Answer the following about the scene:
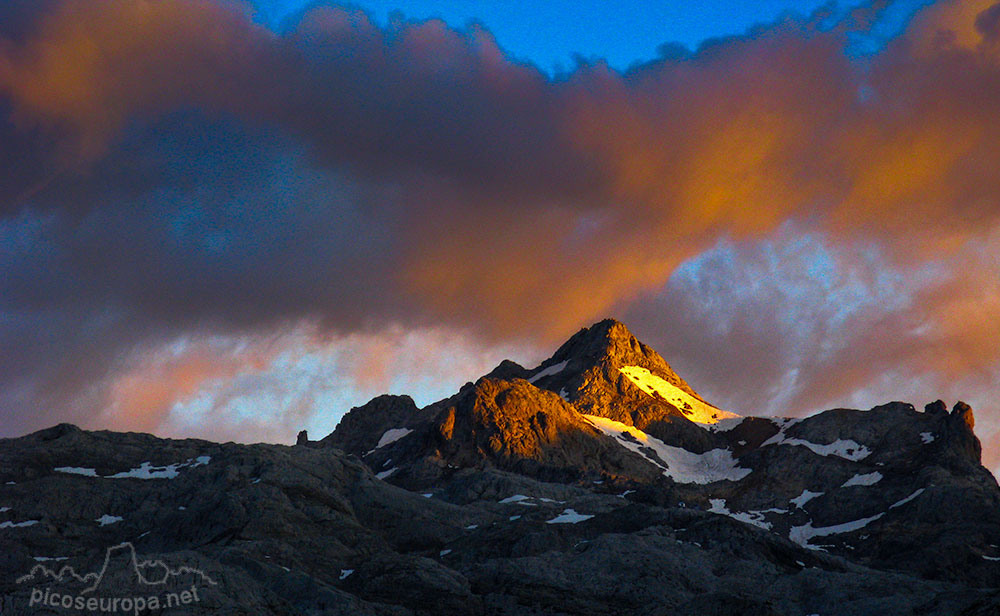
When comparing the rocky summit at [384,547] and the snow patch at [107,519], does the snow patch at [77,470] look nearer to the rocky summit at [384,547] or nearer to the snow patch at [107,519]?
the rocky summit at [384,547]

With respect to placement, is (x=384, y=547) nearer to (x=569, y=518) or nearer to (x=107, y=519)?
(x=569, y=518)

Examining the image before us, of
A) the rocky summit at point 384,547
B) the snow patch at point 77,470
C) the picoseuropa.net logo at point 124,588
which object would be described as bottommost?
the picoseuropa.net logo at point 124,588

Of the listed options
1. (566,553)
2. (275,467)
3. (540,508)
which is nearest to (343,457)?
(275,467)

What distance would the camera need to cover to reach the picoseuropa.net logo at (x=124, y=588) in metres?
90.6

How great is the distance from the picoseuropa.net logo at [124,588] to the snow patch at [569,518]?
6651 centimetres

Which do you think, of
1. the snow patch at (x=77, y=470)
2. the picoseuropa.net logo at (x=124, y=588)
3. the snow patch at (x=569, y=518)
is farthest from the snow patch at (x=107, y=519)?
the snow patch at (x=569, y=518)

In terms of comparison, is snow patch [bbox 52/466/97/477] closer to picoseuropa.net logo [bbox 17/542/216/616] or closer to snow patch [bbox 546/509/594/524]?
picoseuropa.net logo [bbox 17/542/216/616]

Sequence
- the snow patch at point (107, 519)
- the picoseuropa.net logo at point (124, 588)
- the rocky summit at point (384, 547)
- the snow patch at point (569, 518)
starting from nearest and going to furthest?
1. the picoseuropa.net logo at point (124, 588)
2. the rocky summit at point (384, 547)
3. the snow patch at point (107, 519)
4. the snow patch at point (569, 518)

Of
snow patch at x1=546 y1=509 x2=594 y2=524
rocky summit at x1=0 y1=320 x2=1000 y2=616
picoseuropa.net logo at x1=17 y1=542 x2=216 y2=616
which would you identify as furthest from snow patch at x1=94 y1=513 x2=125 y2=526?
snow patch at x1=546 y1=509 x2=594 y2=524

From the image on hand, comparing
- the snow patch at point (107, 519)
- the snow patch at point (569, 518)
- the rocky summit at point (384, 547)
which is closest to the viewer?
the rocky summit at point (384, 547)

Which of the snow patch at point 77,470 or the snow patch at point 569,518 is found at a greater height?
the snow patch at point 77,470

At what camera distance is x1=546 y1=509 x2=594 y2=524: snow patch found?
15643 centimetres

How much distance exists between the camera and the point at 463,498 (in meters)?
189

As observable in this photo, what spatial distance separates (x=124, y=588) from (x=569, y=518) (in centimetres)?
7855
